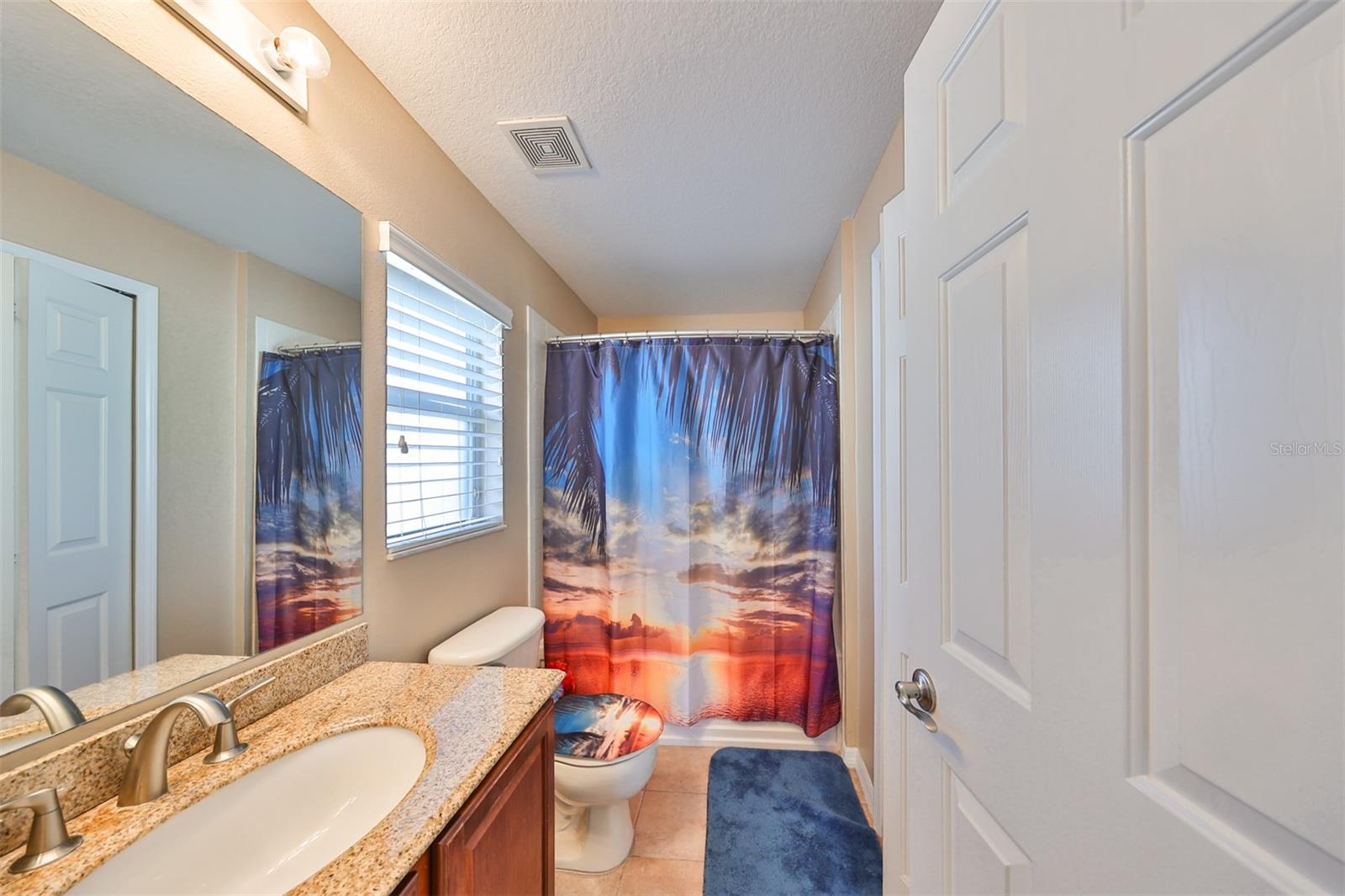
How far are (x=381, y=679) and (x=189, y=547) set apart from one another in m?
0.50

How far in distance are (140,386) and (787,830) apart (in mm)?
2135

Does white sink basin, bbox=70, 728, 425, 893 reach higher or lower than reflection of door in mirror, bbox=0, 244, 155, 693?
lower

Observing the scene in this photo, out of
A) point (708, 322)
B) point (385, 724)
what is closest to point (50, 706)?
point (385, 724)

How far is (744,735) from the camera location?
91.3 inches

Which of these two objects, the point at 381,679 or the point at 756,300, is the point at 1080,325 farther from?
the point at 756,300

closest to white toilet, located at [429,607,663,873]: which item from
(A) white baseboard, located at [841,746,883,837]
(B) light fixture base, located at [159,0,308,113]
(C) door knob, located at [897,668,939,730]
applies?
(A) white baseboard, located at [841,746,883,837]

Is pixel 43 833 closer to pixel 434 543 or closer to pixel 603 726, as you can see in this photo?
pixel 434 543

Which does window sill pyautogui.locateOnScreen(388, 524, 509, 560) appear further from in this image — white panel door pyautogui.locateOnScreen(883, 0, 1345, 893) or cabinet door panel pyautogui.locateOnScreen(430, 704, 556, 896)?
white panel door pyautogui.locateOnScreen(883, 0, 1345, 893)

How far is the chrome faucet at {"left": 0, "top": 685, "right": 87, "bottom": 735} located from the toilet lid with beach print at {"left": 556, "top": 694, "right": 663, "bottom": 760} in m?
1.14

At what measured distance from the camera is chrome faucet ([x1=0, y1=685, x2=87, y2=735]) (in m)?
0.67

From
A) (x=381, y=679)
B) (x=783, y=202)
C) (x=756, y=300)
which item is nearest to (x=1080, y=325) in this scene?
(x=381, y=679)

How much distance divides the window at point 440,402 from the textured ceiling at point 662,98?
417 millimetres

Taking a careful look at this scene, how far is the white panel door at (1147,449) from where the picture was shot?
321mm

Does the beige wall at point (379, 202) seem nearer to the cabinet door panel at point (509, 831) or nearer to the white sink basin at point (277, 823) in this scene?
the white sink basin at point (277, 823)
